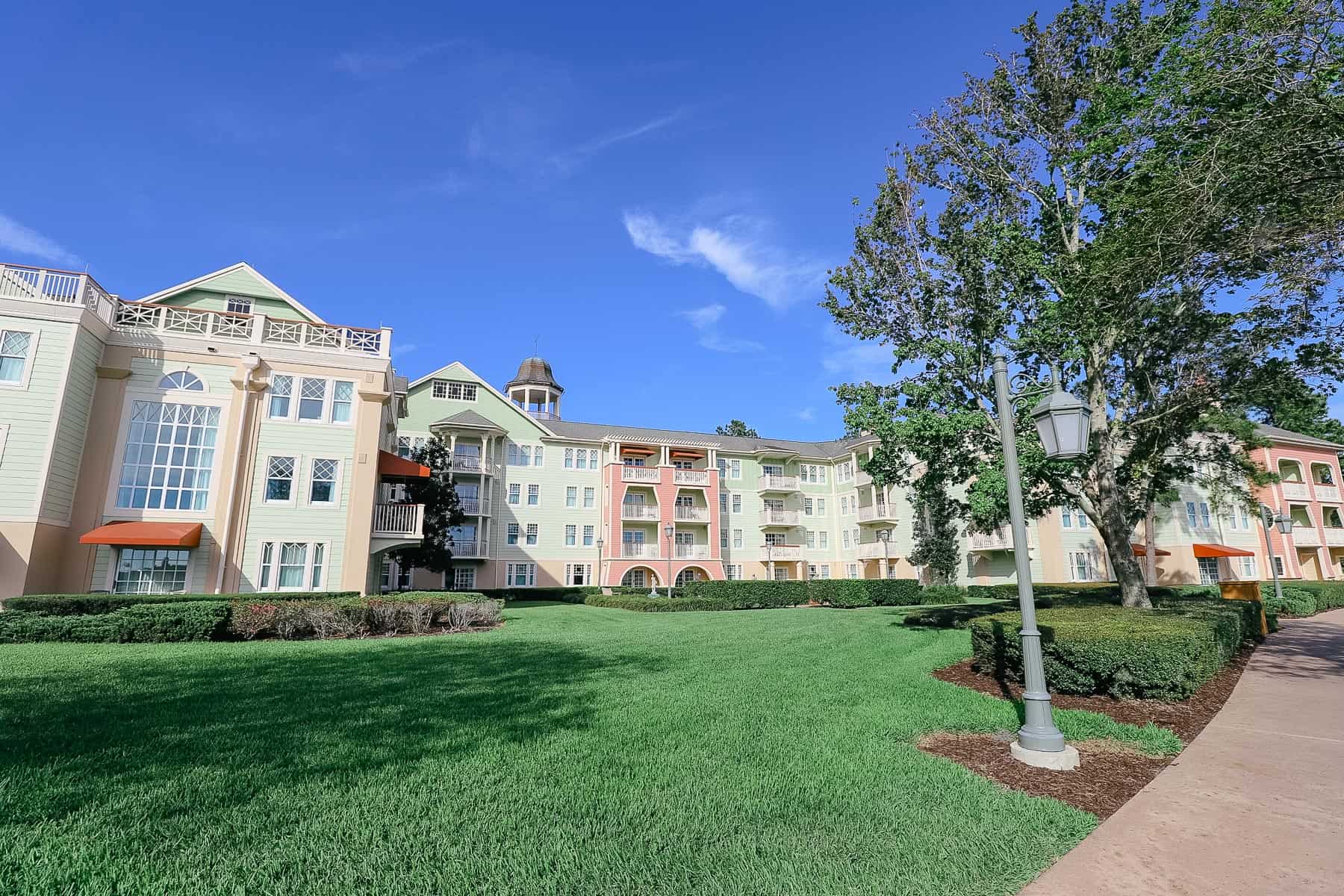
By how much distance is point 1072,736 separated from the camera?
5.91 m

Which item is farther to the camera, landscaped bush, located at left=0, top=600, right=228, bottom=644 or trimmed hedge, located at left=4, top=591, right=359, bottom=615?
trimmed hedge, located at left=4, top=591, right=359, bottom=615

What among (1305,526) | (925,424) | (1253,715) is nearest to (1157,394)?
(925,424)

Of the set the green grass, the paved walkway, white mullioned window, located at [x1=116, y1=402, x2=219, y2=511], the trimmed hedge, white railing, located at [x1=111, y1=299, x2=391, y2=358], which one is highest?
white railing, located at [x1=111, y1=299, x2=391, y2=358]

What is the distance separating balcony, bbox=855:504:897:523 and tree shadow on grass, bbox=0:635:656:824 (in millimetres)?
32227

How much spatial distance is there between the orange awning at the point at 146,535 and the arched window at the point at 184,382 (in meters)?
4.00

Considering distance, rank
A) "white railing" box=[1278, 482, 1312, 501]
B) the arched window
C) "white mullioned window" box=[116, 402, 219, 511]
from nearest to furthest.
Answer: "white mullioned window" box=[116, 402, 219, 511]
the arched window
"white railing" box=[1278, 482, 1312, 501]

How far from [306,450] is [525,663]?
1265cm

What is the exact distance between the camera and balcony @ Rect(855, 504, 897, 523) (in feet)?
129

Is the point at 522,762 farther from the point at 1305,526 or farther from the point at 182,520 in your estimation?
the point at 1305,526

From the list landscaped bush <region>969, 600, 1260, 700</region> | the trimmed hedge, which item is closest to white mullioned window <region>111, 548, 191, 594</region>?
the trimmed hedge

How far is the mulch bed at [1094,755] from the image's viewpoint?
4.54 m

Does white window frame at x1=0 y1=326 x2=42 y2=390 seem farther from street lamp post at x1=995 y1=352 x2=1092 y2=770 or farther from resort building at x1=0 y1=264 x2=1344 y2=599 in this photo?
street lamp post at x1=995 y1=352 x2=1092 y2=770

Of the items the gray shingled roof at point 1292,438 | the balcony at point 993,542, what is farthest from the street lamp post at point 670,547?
the gray shingled roof at point 1292,438

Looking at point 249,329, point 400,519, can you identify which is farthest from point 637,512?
point 249,329
